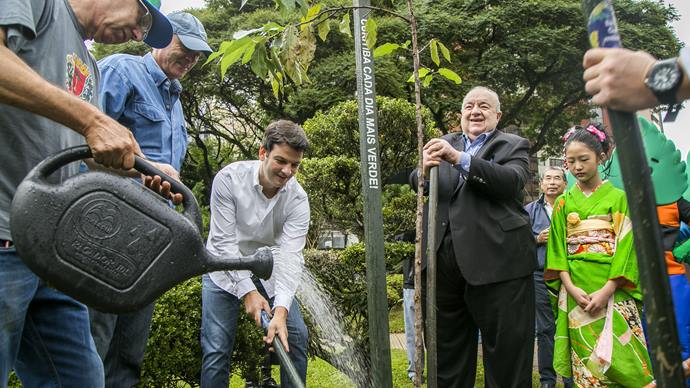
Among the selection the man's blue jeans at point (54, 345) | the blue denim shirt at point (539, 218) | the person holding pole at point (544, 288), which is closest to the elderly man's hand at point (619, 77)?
the man's blue jeans at point (54, 345)

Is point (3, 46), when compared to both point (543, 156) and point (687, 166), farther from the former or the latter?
point (543, 156)

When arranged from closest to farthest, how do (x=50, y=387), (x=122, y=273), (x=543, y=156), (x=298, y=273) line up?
(x=122, y=273) → (x=50, y=387) → (x=298, y=273) → (x=543, y=156)

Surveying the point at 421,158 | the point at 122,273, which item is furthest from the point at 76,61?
the point at 421,158

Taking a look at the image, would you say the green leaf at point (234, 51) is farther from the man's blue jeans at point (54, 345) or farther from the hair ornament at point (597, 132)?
the hair ornament at point (597, 132)

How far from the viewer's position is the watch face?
3.36 feet

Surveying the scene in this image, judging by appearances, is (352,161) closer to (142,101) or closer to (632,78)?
(142,101)

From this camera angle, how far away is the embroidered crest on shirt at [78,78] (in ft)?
5.93

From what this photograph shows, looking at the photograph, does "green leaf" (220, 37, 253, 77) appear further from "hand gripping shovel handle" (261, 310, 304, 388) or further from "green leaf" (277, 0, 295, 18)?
"hand gripping shovel handle" (261, 310, 304, 388)

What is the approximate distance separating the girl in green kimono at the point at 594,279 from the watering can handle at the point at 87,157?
2272mm

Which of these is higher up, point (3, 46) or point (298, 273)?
point (3, 46)

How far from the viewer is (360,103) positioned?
11.5ft

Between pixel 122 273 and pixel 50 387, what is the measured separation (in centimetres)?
67

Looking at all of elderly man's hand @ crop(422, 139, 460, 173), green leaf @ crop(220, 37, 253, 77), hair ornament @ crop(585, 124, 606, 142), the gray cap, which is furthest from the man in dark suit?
the gray cap

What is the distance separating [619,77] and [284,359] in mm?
1652
